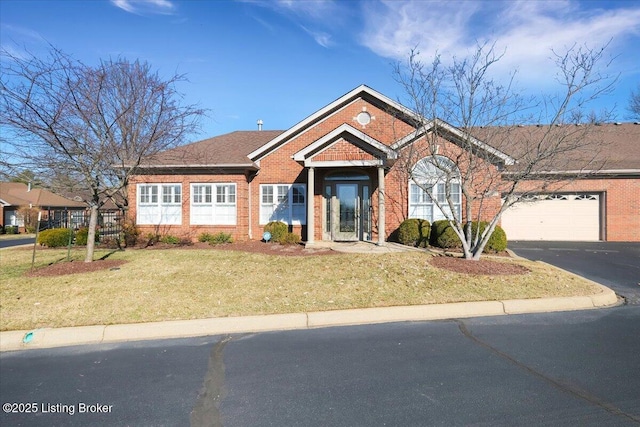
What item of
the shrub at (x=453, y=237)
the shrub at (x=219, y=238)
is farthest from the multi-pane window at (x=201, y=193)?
the shrub at (x=453, y=237)

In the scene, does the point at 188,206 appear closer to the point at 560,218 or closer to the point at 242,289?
the point at 242,289

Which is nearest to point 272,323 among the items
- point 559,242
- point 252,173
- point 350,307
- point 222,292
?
point 350,307

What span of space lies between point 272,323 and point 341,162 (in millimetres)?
7944

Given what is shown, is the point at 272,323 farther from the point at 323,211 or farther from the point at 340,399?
the point at 323,211

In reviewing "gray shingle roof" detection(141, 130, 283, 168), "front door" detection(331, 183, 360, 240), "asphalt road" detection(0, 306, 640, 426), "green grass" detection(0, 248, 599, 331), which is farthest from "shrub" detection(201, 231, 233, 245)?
"asphalt road" detection(0, 306, 640, 426)

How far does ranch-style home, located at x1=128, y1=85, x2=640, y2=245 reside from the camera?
47.5ft

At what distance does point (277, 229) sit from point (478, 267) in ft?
26.2

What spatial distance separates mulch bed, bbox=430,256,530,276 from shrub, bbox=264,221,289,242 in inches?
258

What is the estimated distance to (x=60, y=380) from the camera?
412cm

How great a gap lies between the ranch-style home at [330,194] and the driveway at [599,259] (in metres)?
1.54

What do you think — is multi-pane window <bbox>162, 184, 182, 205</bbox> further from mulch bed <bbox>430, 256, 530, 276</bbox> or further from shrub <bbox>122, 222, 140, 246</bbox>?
mulch bed <bbox>430, 256, 530, 276</bbox>

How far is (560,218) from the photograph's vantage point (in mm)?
16234

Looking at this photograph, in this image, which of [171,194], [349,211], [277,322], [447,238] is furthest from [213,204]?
[277,322]

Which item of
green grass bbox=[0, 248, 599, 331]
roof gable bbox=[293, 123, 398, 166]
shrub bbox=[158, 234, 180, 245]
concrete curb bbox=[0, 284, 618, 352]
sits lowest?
concrete curb bbox=[0, 284, 618, 352]
